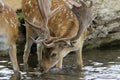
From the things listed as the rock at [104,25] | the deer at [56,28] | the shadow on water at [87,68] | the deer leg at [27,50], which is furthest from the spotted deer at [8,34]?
the rock at [104,25]

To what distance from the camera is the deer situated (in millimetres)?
9062

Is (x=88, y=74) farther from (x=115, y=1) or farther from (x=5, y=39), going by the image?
(x=115, y=1)

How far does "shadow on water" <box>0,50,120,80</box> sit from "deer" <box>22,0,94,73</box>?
0.64 feet

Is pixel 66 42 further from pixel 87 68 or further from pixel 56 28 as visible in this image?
pixel 87 68

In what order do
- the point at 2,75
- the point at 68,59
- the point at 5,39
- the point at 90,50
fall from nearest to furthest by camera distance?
the point at 5,39, the point at 2,75, the point at 68,59, the point at 90,50

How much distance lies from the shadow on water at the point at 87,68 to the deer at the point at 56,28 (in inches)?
7.7

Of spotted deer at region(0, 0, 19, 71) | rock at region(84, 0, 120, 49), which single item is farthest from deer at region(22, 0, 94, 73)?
rock at region(84, 0, 120, 49)

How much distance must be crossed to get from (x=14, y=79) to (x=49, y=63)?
845 mm

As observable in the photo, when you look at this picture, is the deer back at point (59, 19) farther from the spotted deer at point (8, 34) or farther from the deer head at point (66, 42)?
the spotted deer at point (8, 34)

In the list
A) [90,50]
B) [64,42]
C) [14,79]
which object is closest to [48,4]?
[64,42]

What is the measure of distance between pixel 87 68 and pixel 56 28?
3.55ft

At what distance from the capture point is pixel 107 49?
12.2 meters

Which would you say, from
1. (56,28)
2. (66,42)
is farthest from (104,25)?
(66,42)

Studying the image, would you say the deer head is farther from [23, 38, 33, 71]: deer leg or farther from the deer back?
[23, 38, 33, 71]: deer leg
